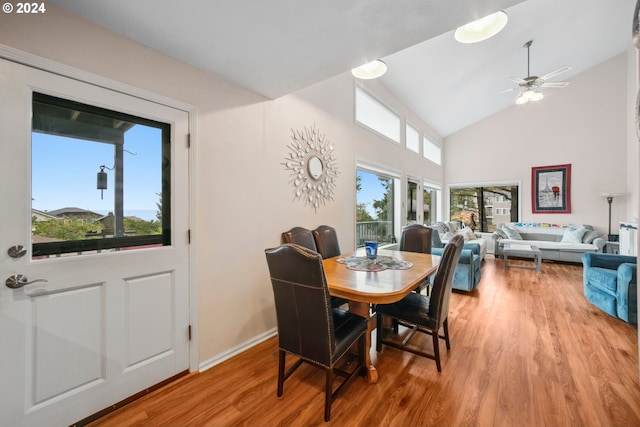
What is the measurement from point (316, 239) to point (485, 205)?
6.46 m

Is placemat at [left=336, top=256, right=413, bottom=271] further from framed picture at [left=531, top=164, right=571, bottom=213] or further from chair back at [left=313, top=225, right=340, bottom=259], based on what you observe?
framed picture at [left=531, top=164, right=571, bottom=213]

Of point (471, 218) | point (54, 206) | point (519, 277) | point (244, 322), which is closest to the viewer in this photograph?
point (54, 206)

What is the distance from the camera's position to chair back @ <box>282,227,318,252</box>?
2.62 m

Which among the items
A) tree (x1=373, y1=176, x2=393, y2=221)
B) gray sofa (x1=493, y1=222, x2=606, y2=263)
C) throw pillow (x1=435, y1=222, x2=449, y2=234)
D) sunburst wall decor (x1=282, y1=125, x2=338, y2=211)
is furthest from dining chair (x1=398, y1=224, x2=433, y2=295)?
gray sofa (x1=493, y1=222, x2=606, y2=263)

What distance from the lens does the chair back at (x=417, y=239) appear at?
3.19 meters

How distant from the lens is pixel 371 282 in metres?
1.73

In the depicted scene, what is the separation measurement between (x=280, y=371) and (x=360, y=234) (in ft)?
9.24

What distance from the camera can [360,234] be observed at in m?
4.23

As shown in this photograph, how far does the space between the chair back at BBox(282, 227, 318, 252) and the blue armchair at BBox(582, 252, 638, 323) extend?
10.3 feet

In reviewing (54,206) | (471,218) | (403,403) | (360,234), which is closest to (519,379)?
(403,403)

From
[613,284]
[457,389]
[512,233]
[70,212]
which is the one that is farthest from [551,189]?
[70,212]

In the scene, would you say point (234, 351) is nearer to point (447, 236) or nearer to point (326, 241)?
point (326, 241)

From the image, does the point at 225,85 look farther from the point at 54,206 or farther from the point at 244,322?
the point at 244,322

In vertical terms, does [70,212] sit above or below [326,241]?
above
